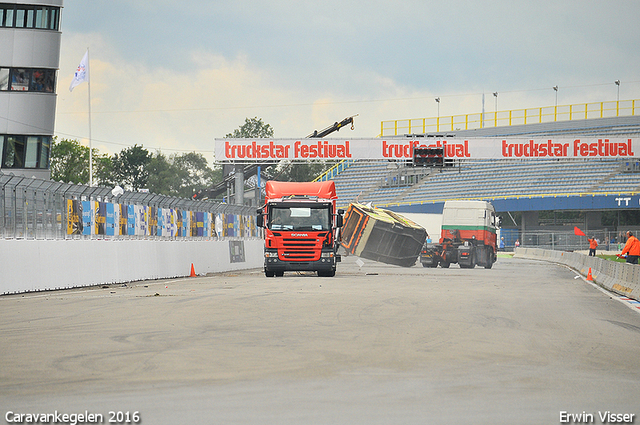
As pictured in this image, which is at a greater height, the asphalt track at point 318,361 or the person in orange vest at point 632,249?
the person in orange vest at point 632,249

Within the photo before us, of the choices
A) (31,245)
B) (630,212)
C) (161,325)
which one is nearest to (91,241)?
(31,245)

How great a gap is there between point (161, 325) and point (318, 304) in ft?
15.4

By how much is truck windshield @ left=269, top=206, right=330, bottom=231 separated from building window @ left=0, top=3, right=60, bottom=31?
930 inches

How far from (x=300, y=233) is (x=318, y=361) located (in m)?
19.6

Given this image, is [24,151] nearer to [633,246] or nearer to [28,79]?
[28,79]

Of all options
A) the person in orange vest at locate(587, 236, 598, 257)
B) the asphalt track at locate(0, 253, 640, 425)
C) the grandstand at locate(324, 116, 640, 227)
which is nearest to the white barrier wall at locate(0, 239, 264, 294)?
the asphalt track at locate(0, 253, 640, 425)

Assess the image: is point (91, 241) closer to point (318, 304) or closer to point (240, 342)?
point (318, 304)

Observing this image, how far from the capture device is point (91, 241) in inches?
915

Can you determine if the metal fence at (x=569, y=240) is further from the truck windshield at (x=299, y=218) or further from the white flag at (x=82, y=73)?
the truck windshield at (x=299, y=218)

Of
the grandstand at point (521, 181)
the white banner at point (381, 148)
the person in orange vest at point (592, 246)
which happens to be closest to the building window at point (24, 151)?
the white banner at point (381, 148)

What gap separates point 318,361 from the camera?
355 inches

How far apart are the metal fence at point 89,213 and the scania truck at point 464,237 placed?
13.0 meters

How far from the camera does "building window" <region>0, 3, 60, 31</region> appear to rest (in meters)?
45.2

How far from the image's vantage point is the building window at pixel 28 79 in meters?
45.2
